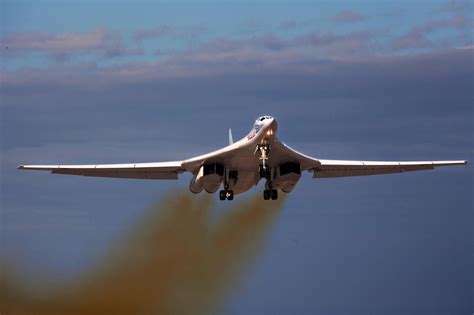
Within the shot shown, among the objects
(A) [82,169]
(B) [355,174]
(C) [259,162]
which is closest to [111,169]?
(A) [82,169]

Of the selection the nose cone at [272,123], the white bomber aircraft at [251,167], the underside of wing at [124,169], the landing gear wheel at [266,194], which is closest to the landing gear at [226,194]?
the white bomber aircraft at [251,167]

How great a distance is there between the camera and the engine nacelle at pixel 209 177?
2076 inches

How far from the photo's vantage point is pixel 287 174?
52.8 m

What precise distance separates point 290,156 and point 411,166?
8703mm

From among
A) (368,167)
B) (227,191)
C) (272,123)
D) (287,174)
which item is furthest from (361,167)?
(272,123)

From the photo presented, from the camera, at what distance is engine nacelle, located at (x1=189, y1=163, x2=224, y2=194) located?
173ft

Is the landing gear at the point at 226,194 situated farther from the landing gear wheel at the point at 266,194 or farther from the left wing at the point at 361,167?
the left wing at the point at 361,167

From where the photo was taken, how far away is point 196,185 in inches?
2110

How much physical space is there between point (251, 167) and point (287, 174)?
1810 mm

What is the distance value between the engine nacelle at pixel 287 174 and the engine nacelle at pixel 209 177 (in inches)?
106

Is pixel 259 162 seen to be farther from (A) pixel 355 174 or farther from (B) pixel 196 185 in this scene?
(A) pixel 355 174

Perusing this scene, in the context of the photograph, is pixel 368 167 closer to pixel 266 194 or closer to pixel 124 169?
pixel 266 194

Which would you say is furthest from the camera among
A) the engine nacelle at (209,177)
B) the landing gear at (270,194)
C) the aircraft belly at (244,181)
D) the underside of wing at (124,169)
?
the underside of wing at (124,169)

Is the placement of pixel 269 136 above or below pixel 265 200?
above
